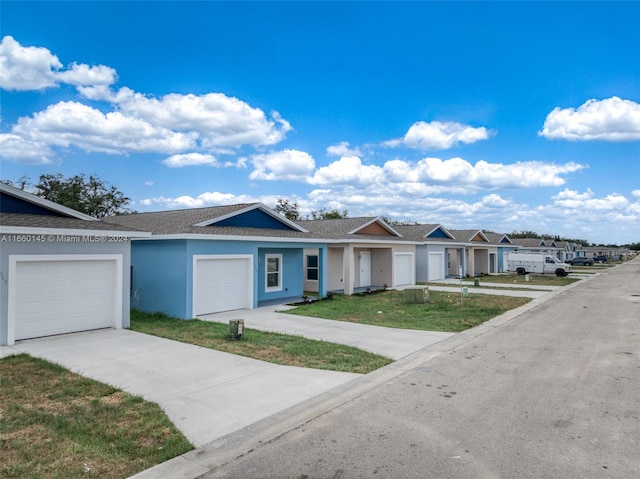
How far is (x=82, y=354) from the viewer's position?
31.2 ft

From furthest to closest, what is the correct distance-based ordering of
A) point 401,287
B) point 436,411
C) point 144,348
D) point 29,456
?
point 401,287 → point 144,348 → point 436,411 → point 29,456

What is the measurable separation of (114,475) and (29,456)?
3.78ft

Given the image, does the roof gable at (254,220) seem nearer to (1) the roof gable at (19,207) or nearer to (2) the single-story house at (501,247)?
(1) the roof gable at (19,207)

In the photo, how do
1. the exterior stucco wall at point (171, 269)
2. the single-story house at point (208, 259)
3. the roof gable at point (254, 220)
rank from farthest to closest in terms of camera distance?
the roof gable at point (254, 220) < the single-story house at point (208, 259) < the exterior stucco wall at point (171, 269)

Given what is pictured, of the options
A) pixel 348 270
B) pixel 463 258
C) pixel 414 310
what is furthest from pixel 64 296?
pixel 463 258

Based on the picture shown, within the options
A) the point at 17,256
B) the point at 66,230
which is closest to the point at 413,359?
the point at 66,230

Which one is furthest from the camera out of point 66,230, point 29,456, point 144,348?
point 66,230

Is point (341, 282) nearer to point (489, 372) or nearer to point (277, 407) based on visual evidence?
point (489, 372)

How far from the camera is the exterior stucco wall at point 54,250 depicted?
404 inches

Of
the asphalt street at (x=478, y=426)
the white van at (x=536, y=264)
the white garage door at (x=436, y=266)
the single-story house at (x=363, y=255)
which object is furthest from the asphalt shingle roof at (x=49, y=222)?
the white van at (x=536, y=264)

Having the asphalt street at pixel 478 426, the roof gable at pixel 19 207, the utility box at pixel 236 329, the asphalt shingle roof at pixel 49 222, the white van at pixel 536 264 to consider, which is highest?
the roof gable at pixel 19 207

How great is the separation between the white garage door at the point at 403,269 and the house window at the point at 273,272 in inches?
374

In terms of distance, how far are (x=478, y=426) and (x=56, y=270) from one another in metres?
10.7

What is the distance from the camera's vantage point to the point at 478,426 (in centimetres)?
574
